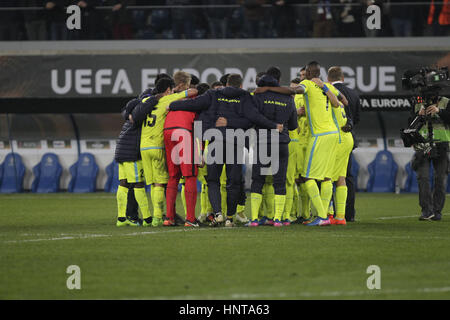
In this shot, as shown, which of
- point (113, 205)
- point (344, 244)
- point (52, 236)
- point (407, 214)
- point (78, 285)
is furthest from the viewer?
point (113, 205)

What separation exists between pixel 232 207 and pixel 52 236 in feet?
8.99

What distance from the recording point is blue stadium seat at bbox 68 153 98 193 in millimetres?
25781

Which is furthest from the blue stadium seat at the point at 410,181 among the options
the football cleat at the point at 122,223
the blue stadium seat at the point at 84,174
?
the football cleat at the point at 122,223

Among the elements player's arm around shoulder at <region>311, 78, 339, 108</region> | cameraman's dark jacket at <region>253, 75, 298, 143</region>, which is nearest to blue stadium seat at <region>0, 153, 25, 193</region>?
cameraman's dark jacket at <region>253, 75, 298, 143</region>

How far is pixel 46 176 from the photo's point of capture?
2581 centimetres

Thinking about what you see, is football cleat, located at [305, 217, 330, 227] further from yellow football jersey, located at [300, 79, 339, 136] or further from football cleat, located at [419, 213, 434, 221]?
football cleat, located at [419, 213, 434, 221]

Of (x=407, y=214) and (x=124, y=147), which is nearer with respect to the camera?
(x=124, y=147)

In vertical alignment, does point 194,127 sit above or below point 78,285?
above

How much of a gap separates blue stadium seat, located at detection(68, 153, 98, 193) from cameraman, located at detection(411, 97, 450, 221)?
12620 millimetres

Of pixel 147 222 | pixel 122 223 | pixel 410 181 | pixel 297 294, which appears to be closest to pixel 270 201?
pixel 147 222

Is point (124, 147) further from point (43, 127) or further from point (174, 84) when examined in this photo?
point (43, 127)

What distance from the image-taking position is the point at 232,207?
1360cm

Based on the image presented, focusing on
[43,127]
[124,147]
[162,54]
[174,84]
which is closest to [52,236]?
[124,147]

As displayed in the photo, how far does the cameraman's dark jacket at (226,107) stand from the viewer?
13.4 metres
